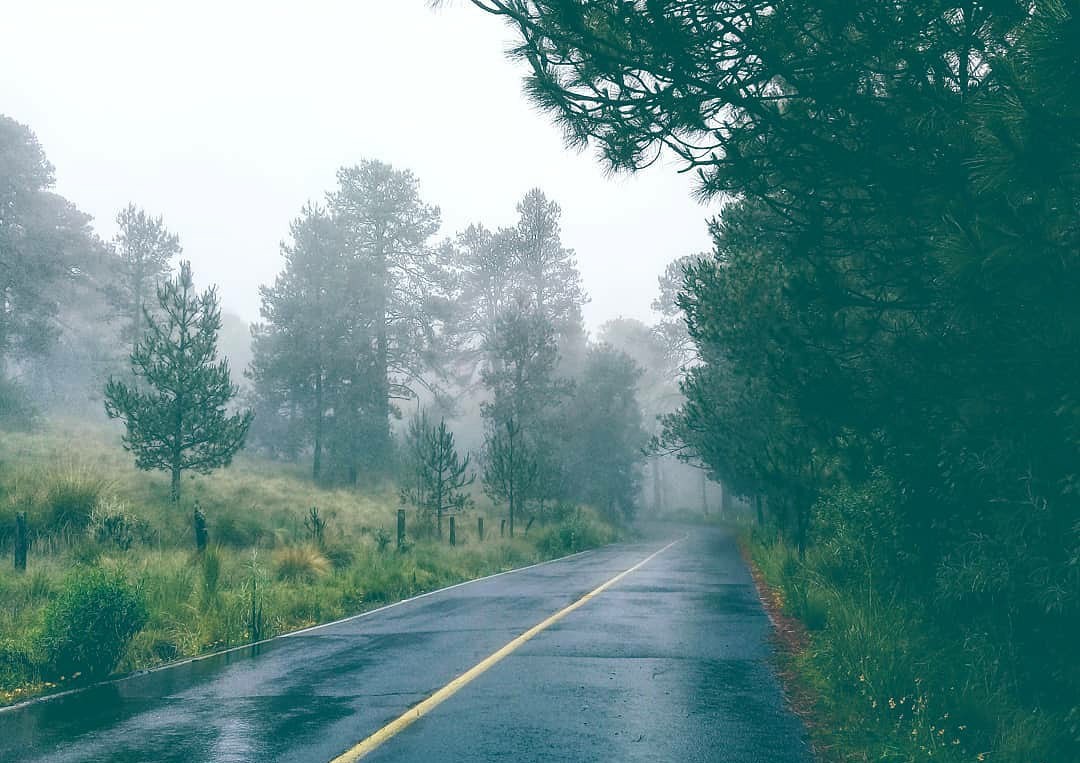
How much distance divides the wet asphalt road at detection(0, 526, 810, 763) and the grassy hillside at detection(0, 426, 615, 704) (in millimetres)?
822

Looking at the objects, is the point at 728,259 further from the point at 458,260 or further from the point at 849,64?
the point at 458,260

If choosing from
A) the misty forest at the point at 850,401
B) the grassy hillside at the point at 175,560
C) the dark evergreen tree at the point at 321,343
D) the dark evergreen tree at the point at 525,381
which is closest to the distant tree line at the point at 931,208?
the misty forest at the point at 850,401

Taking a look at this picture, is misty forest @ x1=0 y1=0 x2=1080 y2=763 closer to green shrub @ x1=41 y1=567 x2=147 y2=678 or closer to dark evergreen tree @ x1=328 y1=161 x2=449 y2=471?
green shrub @ x1=41 y1=567 x2=147 y2=678

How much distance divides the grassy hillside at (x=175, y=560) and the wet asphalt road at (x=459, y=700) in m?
0.82

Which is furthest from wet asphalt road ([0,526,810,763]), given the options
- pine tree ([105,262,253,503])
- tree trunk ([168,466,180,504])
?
tree trunk ([168,466,180,504])

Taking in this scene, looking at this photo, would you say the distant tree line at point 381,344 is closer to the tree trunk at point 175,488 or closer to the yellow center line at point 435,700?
the tree trunk at point 175,488

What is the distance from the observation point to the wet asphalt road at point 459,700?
17.7 feet

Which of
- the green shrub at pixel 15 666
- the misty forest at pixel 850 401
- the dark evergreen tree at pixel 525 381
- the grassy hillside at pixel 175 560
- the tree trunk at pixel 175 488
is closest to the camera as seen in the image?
the misty forest at pixel 850 401

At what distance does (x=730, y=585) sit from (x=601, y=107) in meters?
11.5

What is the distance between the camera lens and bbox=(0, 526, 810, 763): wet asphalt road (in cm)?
540

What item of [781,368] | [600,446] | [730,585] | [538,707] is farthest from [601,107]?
[600,446]

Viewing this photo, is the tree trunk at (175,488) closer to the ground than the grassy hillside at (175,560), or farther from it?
farther from it

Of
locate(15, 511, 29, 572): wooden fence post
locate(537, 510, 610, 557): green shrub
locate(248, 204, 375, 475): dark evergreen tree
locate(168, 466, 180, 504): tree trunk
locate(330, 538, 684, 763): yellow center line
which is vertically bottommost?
locate(537, 510, 610, 557): green shrub

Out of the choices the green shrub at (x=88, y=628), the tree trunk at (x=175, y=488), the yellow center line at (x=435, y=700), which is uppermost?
the tree trunk at (x=175, y=488)
